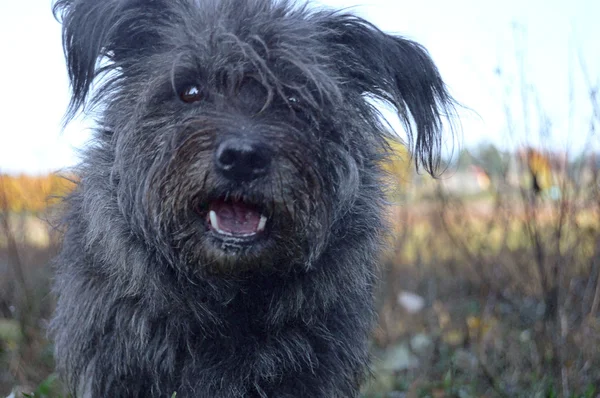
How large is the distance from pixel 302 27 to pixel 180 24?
540mm

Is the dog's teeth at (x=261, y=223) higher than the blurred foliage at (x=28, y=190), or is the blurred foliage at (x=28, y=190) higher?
the dog's teeth at (x=261, y=223)

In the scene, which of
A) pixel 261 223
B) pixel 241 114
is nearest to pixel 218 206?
pixel 261 223

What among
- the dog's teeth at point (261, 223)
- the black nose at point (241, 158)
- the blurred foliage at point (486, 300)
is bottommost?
the blurred foliage at point (486, 300)

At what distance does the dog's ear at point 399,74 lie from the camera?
3.12m

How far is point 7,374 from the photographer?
441 centimetres

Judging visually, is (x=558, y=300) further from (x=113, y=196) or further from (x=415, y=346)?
(x=113, y=196)

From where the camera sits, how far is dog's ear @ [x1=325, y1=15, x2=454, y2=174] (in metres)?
3.12

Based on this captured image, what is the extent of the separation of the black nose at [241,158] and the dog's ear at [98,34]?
834 mm

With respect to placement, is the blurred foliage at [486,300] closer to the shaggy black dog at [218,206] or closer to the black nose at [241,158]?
the shaggy black dog at [218,206]

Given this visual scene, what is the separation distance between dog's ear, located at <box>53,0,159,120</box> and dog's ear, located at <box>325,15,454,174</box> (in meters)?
0.85

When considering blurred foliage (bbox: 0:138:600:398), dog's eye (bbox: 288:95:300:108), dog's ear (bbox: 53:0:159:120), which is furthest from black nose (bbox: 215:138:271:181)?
blurred foliage (bbox: 0:138:600:398)

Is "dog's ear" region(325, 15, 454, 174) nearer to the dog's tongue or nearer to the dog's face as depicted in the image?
the dog's face

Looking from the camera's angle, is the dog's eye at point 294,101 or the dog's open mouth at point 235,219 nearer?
the dog's open mouth at point 235,219

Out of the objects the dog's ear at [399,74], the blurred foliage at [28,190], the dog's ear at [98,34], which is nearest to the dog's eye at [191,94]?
the dog's ear at [98,34]
